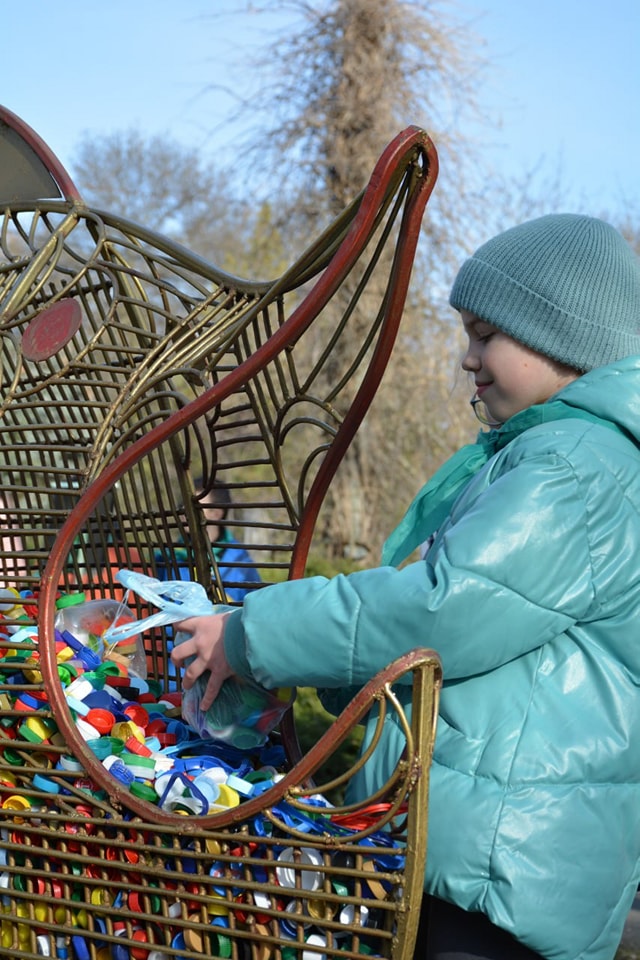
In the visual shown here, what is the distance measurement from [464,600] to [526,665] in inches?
6.6

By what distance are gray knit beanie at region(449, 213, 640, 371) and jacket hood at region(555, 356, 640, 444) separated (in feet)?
0.22

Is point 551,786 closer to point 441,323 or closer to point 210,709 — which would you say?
point 210,709

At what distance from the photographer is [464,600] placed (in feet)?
4.58

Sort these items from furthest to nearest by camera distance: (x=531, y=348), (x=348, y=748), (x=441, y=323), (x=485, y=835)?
(x=441, y=323)
(x=348, y=748)
(x=531, y=348)
(x=485, y=835)

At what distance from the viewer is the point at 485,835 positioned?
4.57 feet

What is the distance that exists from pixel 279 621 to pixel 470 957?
0.54m

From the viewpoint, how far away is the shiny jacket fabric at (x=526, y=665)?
4.59ft

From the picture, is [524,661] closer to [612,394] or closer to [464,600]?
[464,600]

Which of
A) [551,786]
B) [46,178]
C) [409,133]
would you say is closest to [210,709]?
[551,786]

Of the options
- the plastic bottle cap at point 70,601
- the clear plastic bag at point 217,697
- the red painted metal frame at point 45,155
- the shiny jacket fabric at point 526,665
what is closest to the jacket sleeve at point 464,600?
the shiny jacket fabric at point 526,665

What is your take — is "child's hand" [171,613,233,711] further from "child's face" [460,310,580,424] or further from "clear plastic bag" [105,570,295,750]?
"child's face" [460,310,580,424]

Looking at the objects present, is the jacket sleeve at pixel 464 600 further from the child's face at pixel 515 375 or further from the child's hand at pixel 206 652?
the child's face at pixel 515 375

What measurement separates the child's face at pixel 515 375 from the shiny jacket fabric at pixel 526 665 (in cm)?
18

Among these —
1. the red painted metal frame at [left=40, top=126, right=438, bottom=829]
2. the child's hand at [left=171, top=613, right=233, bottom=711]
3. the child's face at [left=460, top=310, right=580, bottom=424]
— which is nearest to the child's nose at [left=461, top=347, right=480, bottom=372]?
the child's face at [left=460, top=310, right=580, bottom=424]
